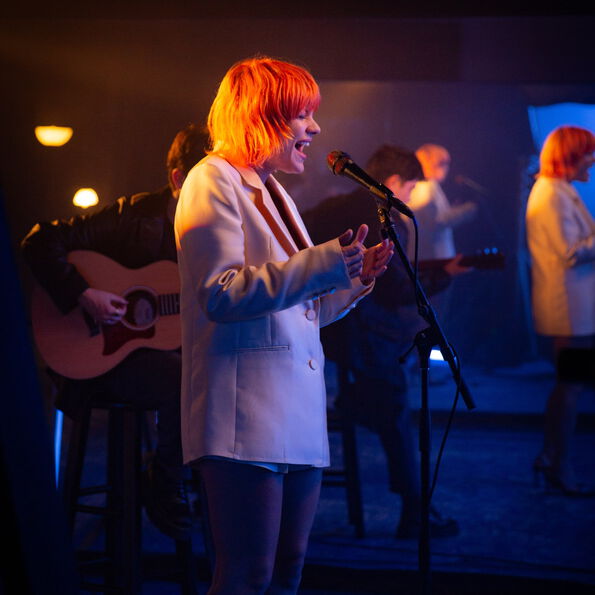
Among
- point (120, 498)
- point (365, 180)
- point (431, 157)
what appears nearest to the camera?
point (365, 180)

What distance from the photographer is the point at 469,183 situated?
6375 mm

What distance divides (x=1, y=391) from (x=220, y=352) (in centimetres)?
65

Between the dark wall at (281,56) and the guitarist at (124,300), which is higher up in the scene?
the dark wall at (281,56)

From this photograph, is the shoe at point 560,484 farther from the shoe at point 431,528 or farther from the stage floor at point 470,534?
the shoe at point 431,528

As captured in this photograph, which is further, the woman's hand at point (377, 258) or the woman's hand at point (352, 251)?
the woman's hand at point (377, 258)

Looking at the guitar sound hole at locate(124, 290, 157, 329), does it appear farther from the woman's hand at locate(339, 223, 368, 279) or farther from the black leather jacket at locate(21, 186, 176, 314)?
the woman's hand at locate(339, 223, 368, 279)

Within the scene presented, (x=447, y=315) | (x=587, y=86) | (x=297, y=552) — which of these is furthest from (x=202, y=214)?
(x=587, y=86)

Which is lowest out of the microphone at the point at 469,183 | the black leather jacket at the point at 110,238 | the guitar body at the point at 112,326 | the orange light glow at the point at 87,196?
the guitar body at the point at 112,326

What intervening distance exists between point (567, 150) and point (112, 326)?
103 inches

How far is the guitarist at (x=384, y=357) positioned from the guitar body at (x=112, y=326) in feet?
3.32

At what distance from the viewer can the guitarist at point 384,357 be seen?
3.75m

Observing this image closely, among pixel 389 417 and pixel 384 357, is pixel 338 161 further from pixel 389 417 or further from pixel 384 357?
pixel 389 417

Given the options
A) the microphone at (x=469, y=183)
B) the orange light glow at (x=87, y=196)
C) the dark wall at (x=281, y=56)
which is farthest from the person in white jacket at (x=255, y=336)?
the microphone at (x=469, y=183)

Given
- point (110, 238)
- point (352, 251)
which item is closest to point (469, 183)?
point (110, 238)
